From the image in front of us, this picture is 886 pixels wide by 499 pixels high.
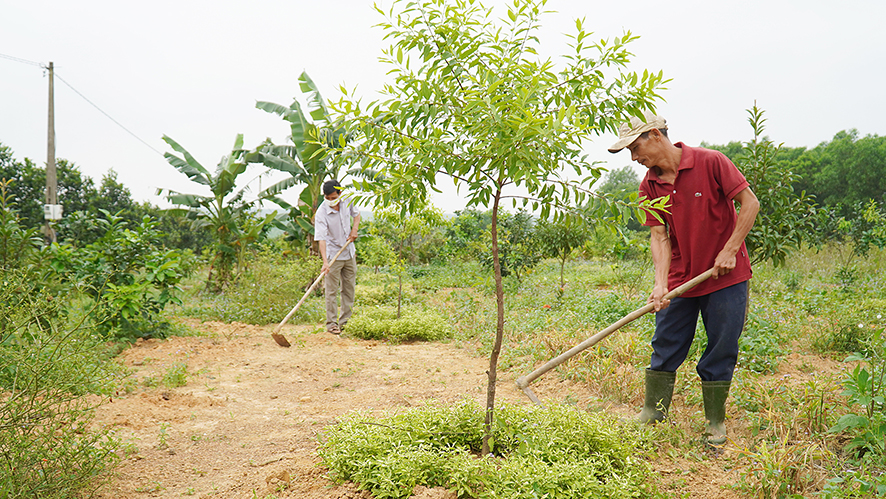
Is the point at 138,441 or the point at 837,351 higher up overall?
the point at 837,351

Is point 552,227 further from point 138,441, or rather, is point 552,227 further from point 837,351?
point 138,441

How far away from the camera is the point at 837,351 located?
500 centimetres

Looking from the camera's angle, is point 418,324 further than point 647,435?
Yes

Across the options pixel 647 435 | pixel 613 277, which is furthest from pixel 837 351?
pixel 613 277

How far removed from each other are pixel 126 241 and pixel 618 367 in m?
5.61

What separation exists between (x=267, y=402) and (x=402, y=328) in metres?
2.61

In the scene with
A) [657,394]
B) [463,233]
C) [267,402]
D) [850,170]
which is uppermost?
[850,170]

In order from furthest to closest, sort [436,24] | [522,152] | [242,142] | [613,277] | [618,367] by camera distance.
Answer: [242,142] → [613,277] → [618,367] → [436,24] → [522,152]

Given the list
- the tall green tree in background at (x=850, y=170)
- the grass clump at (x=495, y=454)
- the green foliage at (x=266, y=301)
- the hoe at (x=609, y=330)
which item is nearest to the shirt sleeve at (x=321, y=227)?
the green foliage at (x=266, y=301)

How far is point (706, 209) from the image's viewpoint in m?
3.17

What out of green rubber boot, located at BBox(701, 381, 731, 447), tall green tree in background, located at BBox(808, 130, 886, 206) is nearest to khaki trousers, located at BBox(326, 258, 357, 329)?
green rubber boot, located at BBox(701, 381, 731, 447)

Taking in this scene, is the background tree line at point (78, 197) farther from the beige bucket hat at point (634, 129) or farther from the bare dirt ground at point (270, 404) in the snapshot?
the beige bucket hat at point (634, 129)

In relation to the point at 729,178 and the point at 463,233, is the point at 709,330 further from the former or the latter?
the point at 463,233

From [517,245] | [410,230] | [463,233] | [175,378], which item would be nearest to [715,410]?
[175,378]
